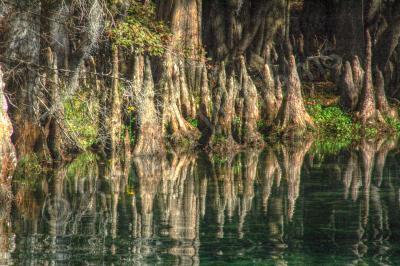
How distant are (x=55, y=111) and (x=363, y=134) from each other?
13372 mm

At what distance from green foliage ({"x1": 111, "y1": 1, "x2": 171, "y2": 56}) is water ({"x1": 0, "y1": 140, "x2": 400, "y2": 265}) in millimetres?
3434

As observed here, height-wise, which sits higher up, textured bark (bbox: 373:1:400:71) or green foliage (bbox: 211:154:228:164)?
textured bark (bbox: 373:1:400:71)

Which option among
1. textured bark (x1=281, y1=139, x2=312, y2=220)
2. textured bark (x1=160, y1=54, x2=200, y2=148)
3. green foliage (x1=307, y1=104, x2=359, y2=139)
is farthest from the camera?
green foliage (x1=307, y1=104, x2=359, y2=139)

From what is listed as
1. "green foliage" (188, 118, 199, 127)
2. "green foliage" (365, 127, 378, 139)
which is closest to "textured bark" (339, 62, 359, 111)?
"green foliage" (365, 127, 378, 139)

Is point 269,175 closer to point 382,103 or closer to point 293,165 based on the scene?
point 293,165

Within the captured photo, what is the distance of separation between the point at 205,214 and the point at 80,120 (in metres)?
8.33

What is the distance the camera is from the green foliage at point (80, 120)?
19.4 m

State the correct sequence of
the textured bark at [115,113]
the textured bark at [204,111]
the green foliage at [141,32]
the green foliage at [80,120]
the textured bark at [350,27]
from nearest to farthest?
1. the green foliage at [80,120]
2. the textured bark at [115,113]
3. the green foliage at [141,32]
4. the textured bark at [204,111]
5. the textured bark at [350,27]

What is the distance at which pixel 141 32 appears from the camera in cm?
2281

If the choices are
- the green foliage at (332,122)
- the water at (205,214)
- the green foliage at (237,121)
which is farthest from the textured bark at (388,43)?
the water at (205,214)

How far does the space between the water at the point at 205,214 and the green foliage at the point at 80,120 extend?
2.38 ft

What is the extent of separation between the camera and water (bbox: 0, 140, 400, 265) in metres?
9.91

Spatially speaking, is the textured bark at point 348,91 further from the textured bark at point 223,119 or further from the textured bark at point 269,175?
the textured bark at point 269,175

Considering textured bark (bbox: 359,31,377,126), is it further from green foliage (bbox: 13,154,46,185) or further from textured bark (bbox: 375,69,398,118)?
green foliage (bbox: 13,154,46,185)
